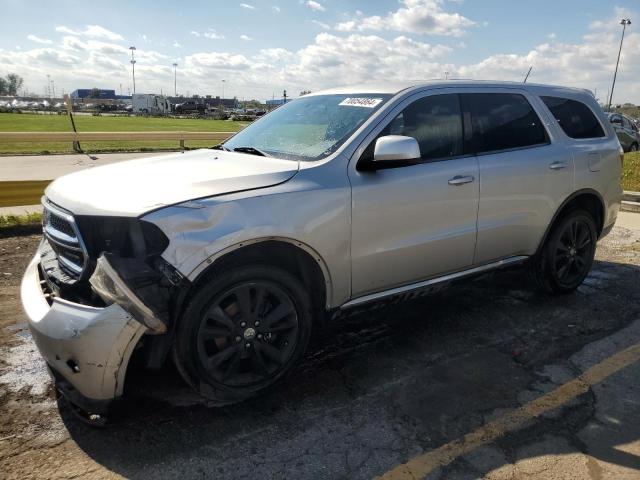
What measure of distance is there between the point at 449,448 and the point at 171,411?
61.4 inches

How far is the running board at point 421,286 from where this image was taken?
3.58m

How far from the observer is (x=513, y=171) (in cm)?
425

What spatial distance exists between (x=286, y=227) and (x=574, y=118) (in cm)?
334

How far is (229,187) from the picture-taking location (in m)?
2.98

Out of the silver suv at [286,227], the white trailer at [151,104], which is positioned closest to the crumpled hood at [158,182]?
the silver suv at [286,227]

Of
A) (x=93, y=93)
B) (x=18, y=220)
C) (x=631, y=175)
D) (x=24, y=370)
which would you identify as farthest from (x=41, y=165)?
(x=93, y=93)

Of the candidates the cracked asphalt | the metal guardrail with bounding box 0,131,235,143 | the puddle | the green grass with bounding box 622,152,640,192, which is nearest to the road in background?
the metal guardrail with bounding box 0,131,235,143

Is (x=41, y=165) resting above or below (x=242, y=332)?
below

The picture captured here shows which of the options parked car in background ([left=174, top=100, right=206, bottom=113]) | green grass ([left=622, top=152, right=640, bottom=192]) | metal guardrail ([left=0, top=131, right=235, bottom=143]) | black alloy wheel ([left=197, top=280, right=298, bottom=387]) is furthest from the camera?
parked car in background ([left=174, top=100, right=206, bottom=113])

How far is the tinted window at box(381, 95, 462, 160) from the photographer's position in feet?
12.3

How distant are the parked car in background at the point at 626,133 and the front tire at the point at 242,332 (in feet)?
65.1

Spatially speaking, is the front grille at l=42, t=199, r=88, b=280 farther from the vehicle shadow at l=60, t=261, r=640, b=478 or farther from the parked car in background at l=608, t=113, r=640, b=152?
the parked car in background at l=608, t=113, r=640, b=152

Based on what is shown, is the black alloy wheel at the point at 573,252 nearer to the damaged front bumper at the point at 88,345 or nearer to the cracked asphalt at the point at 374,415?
the cracked asphalt at the point at 374,415

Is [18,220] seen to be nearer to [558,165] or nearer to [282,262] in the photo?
[282,262]
